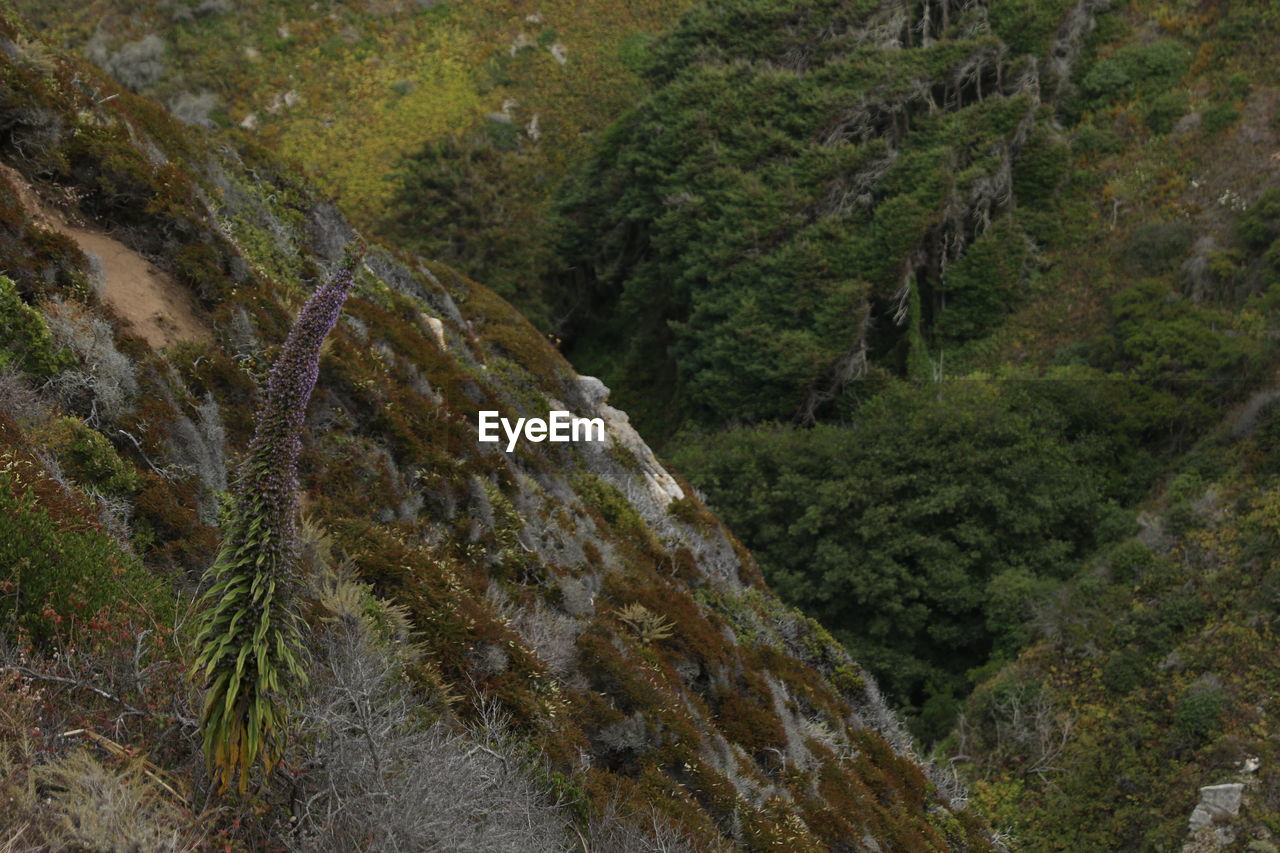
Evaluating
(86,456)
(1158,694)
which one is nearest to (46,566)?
(86,456)

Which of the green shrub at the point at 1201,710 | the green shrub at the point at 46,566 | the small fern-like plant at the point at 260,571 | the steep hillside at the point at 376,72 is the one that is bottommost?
the green shrub at the point at 1201,710

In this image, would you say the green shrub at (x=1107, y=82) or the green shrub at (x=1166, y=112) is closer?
the green shrub at (x=1166, y=112)

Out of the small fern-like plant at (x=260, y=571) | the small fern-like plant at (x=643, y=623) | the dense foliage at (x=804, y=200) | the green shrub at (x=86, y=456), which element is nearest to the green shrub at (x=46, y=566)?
the green shrub at (x=86, y=456)

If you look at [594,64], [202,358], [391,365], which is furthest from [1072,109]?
[202,358]

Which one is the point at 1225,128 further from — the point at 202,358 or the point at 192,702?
the point at 192,702

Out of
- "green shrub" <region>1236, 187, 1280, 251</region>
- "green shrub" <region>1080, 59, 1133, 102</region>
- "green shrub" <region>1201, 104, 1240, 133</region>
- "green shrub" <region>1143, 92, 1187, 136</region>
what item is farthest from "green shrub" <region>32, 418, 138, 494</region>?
"green shrub" <region>1080, 59, 1133, 102</region>

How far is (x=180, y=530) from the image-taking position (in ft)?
27.2

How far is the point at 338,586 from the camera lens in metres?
7.81

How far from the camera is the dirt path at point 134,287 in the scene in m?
10.2

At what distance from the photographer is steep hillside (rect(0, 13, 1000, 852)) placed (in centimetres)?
591

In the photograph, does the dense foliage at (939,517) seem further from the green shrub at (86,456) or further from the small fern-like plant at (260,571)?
the small fern-like plant at (260,571)

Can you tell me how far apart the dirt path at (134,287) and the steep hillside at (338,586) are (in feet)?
0.13

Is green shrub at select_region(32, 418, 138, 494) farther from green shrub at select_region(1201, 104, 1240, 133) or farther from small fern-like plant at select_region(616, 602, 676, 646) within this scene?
green shrub at select_region(1201, 104, 1240, 133)

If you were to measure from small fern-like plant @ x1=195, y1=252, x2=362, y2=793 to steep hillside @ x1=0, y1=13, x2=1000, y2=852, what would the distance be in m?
0.33
